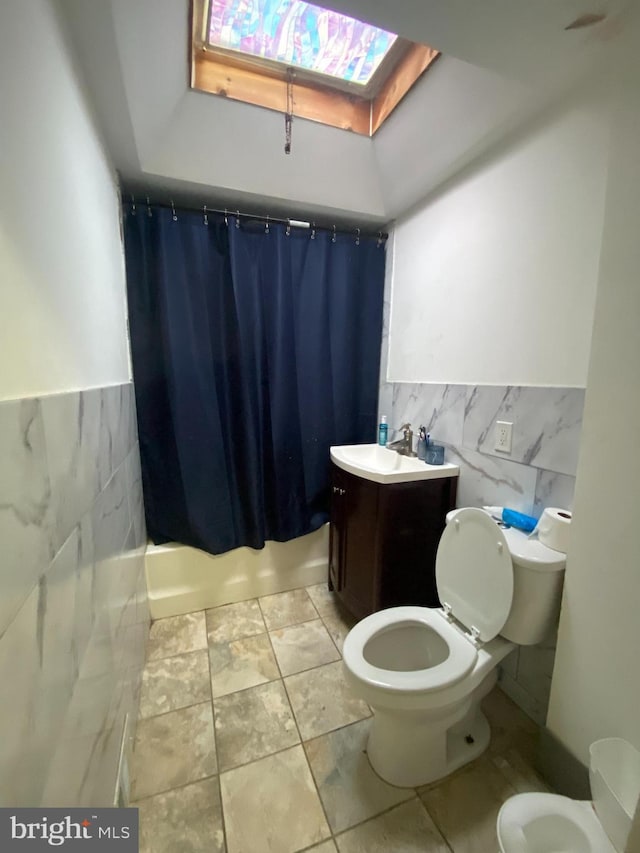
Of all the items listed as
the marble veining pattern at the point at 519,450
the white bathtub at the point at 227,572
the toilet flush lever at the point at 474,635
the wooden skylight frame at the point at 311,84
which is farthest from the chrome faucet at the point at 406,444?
the wooden skylight frame at the point at 311,84

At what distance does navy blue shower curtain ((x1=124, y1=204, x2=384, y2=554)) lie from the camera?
1.72m

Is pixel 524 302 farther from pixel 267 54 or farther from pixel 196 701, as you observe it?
pixel 196 701

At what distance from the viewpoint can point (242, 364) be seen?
6.03ft

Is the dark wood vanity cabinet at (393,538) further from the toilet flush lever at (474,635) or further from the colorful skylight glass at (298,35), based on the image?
the colorful skylight glass at (298,35)

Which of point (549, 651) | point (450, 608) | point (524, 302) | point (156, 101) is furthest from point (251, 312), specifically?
point (549, 651)

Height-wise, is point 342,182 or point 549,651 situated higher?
point 342,182

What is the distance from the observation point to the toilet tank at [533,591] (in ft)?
3.45

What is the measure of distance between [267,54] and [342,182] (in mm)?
553

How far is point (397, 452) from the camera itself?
184 cm

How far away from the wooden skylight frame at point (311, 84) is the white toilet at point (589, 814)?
89.9 inches

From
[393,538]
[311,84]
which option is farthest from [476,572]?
[311,84]

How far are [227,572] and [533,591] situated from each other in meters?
1.55

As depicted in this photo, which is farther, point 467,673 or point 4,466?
point 467,673

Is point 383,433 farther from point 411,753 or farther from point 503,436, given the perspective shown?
point 411,753
